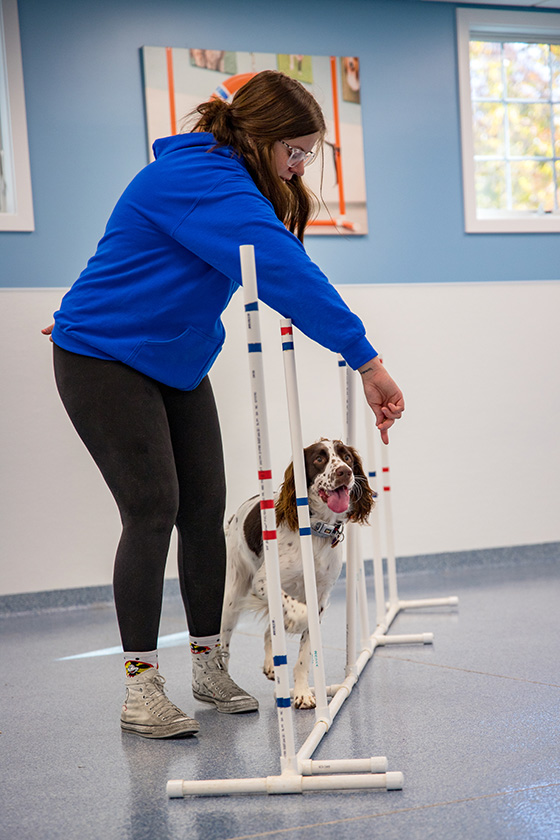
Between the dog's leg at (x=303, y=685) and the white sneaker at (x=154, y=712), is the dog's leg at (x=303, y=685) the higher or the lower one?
the lower one

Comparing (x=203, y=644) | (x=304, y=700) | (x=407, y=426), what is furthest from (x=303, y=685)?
(x=407, y=426)

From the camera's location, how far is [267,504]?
58.0 inches

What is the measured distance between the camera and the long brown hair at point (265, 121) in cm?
171

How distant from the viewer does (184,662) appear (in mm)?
2594

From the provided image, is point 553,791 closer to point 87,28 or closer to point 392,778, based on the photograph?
point 392,778

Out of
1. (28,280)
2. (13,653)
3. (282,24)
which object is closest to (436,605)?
(13,653)

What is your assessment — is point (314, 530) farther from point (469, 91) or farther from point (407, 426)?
point (469, 91)

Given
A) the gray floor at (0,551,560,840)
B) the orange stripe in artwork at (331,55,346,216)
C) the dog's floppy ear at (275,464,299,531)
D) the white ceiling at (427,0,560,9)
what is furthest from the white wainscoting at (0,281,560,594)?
the dog's floppy ear at (275,464,299,531)

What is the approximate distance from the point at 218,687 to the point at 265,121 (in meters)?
1.28

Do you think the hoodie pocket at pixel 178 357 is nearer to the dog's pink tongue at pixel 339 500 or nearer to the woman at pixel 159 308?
the woman at pixel 159 308

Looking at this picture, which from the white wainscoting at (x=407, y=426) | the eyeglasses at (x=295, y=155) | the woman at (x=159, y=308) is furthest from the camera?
the white wainscoting at (x=407, y=426)

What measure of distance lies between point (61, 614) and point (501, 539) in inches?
82.7

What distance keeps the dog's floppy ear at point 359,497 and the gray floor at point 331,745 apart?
0.43 m

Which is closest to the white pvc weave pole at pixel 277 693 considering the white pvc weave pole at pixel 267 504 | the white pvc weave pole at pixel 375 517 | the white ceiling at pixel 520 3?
the white pvc weave pole at pixel 267 504
